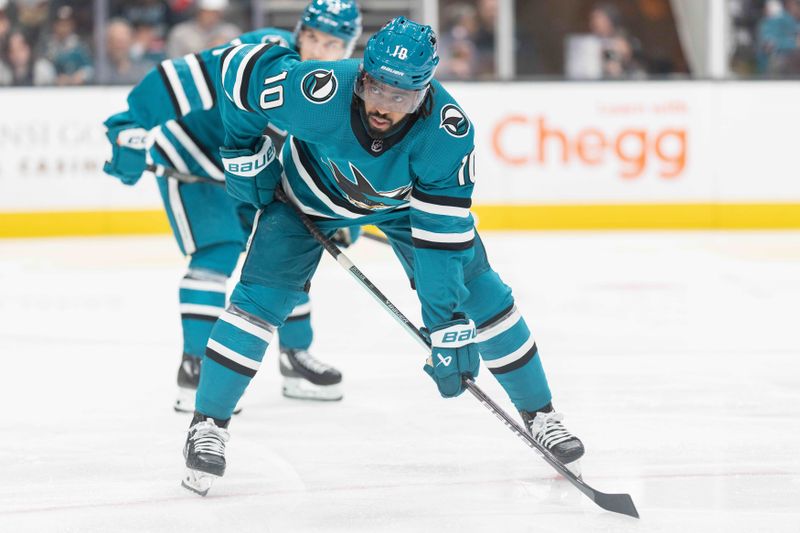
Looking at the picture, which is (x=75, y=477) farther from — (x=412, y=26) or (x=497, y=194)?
(x=497, y=194)

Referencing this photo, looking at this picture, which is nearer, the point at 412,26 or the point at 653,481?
the point at 412,26

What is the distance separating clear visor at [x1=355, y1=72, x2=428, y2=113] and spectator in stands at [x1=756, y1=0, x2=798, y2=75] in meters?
5.18

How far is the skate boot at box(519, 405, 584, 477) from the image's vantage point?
226 centimetres

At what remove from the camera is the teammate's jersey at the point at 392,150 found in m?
2.07

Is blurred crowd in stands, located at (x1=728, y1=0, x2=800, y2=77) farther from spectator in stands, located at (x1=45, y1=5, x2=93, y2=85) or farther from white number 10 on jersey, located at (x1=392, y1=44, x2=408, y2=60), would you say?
white number 10 on jersey, located at (x1=392, y1=44, x2=408, y2=60)

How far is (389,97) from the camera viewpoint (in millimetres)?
1985

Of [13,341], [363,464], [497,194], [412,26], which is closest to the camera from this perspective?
[412,26]

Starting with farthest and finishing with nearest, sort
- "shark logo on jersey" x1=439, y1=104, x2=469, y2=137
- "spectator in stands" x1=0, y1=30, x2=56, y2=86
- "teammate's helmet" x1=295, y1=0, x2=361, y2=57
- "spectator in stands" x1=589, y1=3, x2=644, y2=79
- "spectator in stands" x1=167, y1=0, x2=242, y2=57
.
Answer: "spectator in stands" x1=589, y1=3, x2=644, y2=79
"spectator in stands" x1=167, y1=0, x2=242, y2=57
"spectator in stands" x1=0, y1=30, x2=56, y2=86
"teammate's helmet" x1=295, y1=0, x2=361, y2=57
"shark logo on jersey" x1=439, y1=104, x2=469, y2=137

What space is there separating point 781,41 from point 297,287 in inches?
205

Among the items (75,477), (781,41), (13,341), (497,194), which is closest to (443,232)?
(75,477)

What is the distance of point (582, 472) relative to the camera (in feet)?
7.67

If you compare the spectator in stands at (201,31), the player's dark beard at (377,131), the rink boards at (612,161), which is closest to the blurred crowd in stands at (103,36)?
the spectator in stands at (201,31)

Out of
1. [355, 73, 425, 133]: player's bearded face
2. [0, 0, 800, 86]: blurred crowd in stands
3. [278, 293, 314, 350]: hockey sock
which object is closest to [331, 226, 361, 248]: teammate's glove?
[278, 293, 314, 350]: hockey sock

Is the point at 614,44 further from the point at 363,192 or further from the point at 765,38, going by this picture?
the point at 363,192
